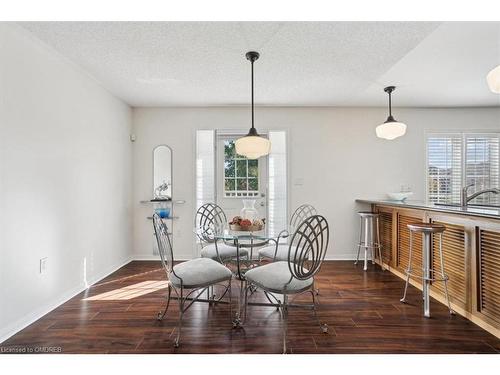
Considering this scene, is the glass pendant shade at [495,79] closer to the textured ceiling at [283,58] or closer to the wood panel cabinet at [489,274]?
the textured ceiling at [283,58]

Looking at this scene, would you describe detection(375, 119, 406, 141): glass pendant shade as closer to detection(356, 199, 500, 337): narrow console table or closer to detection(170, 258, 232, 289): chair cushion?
detection(356, 199, 500, 337): narrow console table

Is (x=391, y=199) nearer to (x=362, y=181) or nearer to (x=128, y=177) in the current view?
(x=362, y=181)

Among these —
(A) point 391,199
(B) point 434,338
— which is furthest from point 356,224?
(B) point 434,338

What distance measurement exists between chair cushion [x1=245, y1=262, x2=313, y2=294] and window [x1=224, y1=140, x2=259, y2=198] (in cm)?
241

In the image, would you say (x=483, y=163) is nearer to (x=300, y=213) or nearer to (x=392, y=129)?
(x=392, y=129)

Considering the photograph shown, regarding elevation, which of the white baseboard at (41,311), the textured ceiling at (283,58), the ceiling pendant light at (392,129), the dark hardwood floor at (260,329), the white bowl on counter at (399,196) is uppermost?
the textured ceiling at (283,58)

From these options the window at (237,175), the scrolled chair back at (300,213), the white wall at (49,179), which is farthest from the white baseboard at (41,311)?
the scrolled chair back at (300,213)

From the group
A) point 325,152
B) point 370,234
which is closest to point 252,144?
point 325,152

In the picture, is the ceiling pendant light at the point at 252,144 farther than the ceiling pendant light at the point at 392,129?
No

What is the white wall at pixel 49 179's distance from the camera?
2191mm

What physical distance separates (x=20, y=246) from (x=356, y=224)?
4.29 meters

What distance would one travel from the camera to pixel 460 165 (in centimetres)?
468

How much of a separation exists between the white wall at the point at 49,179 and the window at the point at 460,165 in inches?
196

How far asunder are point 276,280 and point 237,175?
272 centimetres
